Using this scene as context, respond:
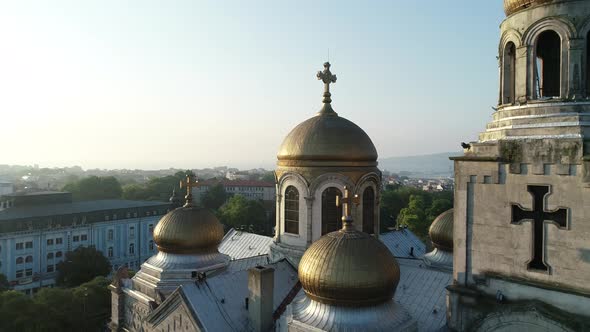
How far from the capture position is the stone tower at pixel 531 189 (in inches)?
372

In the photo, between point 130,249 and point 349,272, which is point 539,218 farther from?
point 130,249

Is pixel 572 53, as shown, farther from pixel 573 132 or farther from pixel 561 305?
pixel 561 305

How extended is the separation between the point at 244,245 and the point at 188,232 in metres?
7.35

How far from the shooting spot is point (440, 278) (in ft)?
50.6

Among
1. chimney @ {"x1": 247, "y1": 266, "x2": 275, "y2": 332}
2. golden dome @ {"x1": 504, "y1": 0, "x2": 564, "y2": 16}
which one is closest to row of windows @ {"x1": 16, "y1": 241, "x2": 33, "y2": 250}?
chimney @ {"x1": 247, "y1": 266, "x2": 275, "y2": 332}

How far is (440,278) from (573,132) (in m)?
7.59

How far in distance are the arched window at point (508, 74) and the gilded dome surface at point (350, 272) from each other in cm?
519

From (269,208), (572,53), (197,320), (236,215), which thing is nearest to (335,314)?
(197,320)

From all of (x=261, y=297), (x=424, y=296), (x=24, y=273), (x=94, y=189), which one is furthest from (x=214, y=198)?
(x=424, y=296)

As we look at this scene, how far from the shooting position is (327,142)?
17453 millimetres

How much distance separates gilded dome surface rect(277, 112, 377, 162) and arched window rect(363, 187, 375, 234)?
4.60 feet

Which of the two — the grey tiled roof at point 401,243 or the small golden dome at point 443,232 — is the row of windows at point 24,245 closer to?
the grey tiled roof at point 401,243

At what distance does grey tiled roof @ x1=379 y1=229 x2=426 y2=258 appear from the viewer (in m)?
24.3

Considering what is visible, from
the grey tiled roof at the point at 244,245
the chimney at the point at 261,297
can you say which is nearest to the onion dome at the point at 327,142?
the chimney at the point at 261,297
